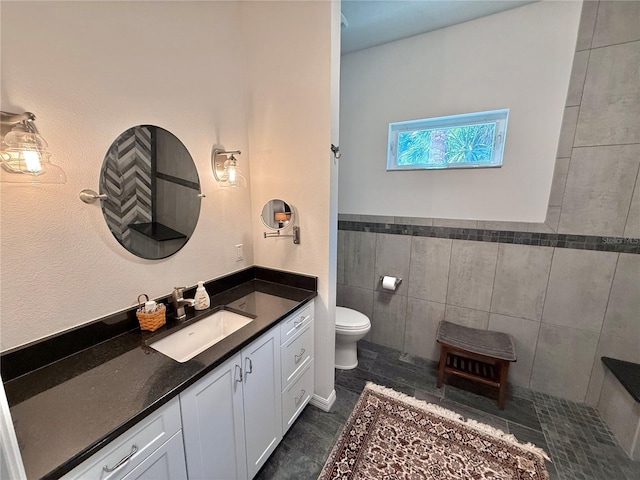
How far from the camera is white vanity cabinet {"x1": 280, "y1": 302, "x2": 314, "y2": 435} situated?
4.97 feet

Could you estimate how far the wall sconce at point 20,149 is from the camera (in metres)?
0.88

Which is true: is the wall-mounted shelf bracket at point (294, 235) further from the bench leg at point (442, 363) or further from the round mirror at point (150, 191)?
the bench leg at point (442, 363)

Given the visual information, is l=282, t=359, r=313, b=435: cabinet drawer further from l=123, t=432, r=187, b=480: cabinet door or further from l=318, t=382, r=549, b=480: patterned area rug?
l=123, t=432, r=187, b=480: cabinet door

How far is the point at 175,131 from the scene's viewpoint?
1425 millimetres

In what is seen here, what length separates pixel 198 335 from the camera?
1436 mm

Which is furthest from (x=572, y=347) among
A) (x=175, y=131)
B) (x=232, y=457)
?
(x=175, y=131)

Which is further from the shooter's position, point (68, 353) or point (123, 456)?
point (68, 353)

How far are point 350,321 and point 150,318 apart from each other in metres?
1.45

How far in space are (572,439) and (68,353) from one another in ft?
9.11

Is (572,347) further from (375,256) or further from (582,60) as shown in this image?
(582,60)

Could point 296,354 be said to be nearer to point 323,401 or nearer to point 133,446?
point 323,401

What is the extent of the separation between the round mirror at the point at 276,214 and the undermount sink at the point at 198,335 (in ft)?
2.03

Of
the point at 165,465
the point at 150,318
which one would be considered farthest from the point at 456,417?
the point at 150,318

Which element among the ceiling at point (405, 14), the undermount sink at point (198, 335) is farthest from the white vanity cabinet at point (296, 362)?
the ceiling at point (405, 14)
